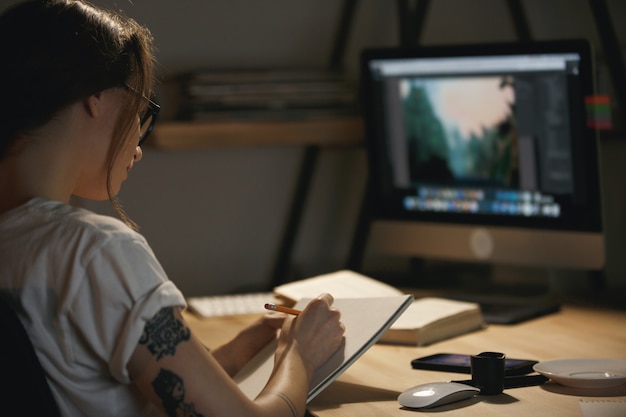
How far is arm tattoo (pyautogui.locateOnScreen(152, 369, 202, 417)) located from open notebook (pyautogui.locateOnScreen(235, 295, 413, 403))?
0.24 metres

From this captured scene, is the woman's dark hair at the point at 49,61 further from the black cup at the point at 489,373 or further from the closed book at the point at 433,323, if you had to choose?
the closed book at the point at 433,323

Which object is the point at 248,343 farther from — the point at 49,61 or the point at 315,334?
the point at 49,61

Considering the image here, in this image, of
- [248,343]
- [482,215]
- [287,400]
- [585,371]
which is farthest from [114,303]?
[482,215]

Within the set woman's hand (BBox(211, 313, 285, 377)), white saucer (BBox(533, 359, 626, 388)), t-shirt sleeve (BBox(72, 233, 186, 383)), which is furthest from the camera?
woman's hand (BBox(211, 313, 285, 377))

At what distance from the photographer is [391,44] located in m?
2.44

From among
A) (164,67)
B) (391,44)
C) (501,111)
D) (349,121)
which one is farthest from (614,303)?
(164,67)

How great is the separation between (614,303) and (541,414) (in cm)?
79

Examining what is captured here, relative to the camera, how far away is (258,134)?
213 cm

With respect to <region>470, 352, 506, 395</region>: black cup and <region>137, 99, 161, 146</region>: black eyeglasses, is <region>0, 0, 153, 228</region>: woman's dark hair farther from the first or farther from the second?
<region>470, 352, 506, 395</region>: black cup

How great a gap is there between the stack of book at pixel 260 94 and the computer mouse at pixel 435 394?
1.04 m

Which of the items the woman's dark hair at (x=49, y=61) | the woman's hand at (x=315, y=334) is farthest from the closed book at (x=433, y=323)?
the woman's dark hair at (x=49, y=61)

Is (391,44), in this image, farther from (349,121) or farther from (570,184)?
(570,184)

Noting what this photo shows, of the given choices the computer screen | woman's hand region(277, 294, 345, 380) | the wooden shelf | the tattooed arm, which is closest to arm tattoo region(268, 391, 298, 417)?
the tattooed arm

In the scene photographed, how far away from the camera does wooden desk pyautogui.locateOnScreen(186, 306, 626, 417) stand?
1.22 meters
